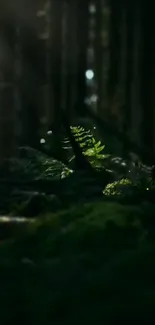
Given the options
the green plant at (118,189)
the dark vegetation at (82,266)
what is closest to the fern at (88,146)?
the green plant at (118,189)

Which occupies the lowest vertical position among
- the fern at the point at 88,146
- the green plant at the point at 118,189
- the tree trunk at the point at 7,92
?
the tree trunk at the point at 7,92

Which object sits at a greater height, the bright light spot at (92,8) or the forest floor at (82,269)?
the forest floor at (82,269)

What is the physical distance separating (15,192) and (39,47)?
2.60 meters

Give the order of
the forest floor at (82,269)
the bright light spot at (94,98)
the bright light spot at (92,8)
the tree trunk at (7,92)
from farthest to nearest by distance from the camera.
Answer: the bright light spot at (92,8)
the bright light spot at (94,98)
the tree trunk at (7,92)
the forest floor at (82,269)

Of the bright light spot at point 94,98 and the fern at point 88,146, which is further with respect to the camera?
the bright light spot at point 94,98

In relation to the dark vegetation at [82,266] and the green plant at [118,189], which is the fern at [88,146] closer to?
the green plant at [118,189]

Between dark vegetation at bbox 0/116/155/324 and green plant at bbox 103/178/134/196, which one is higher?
dark vegetation at bbox 0/116/155/324

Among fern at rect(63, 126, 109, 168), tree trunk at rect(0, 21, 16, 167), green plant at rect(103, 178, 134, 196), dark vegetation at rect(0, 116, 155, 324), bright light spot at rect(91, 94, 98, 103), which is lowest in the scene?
tree trunk at rect(0, 21, 16, 167)

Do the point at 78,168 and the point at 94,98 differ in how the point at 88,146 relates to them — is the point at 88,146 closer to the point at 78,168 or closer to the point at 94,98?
the point at 78,168

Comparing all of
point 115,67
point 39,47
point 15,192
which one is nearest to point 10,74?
point 39,47

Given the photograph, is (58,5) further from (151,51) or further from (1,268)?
(1,268)

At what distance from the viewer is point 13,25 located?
3779 millimetres

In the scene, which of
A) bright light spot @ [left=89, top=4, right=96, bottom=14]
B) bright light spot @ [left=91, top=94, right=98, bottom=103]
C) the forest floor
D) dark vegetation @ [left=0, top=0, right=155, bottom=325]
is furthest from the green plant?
bright light spot @ [left=89, top=4, right=96, bottom=14]

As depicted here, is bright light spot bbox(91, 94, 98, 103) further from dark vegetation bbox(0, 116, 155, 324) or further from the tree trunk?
dark vegetation bbox(0, 116, 155, 324)
